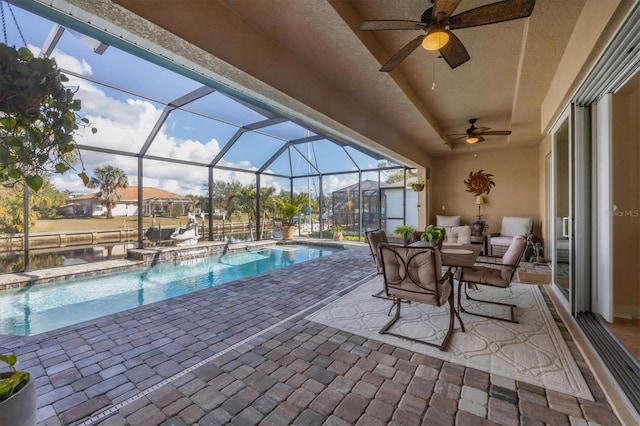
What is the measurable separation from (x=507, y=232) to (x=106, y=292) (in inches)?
357

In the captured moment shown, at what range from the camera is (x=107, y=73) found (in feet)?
15.3

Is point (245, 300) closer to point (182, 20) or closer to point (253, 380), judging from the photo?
point (253, 380)

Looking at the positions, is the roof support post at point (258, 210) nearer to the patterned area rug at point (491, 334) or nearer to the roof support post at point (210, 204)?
the roof support post at point (210, 204)

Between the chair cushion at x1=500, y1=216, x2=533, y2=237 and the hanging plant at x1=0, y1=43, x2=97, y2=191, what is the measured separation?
8.30m

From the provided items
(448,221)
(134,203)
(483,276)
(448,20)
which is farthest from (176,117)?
(448,221)

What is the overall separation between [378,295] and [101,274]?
235 inches

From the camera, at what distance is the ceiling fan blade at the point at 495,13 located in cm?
182

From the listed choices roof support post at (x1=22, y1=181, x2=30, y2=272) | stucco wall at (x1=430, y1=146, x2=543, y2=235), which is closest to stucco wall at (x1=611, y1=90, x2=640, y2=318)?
stucco wall at (x1=430, y1=146, x2=543, y2=235)

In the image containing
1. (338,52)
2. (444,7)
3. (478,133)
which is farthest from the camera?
(478,133)

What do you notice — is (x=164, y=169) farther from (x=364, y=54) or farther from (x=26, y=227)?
(x=364, y=54)

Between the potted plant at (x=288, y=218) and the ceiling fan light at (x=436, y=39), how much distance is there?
8.09 m

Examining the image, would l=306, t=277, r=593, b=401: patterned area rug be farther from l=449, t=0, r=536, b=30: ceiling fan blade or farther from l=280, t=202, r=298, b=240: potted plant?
l=280, t=202, r=298, b=240: potted plant

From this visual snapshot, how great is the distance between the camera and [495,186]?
766 cm

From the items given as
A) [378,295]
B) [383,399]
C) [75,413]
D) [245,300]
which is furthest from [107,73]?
[383,399]
